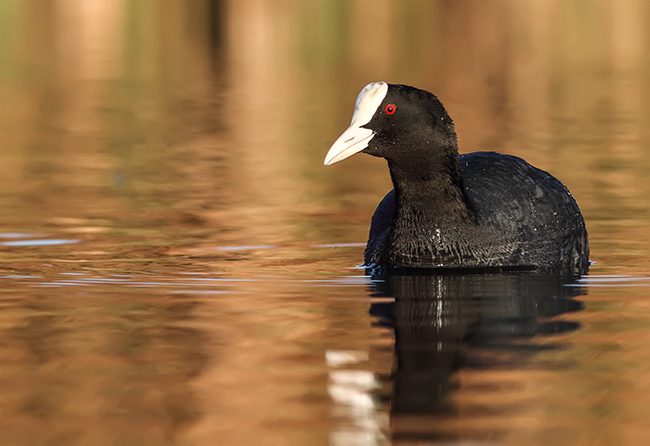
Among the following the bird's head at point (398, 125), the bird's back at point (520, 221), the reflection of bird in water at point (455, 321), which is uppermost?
the bird's head at point (398, 125)

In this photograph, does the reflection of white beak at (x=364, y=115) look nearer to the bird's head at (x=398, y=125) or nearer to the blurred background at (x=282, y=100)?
the bird's head at (x=398, y=125)

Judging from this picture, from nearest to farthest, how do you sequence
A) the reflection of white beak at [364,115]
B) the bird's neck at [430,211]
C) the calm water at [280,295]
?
1. the calm water at [280,295]
2. the reflection of white beak at [364,115]
3. the bird's neck at [430,211]

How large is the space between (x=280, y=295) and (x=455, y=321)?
1.38 meters

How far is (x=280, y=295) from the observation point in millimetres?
8172

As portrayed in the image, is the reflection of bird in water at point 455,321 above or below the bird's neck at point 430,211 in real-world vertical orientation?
below

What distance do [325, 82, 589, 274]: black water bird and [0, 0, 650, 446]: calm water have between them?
28cm

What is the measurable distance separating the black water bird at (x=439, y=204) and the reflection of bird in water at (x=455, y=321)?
0.22 m

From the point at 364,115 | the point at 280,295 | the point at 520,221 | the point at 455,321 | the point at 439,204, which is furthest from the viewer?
the point at 520,221

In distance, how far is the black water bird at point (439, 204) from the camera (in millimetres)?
8891

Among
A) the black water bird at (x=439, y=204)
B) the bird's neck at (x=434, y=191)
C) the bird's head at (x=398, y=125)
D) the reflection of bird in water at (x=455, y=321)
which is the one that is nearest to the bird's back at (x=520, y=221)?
the black water bird at (x=439, y=204)

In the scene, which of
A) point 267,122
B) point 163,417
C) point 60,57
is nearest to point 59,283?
point 163,417

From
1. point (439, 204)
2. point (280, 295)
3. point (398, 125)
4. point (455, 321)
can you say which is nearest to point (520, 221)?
point (439, 204)

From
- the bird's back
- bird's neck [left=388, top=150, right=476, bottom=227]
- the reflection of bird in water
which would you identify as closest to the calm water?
the reflection of bird in water

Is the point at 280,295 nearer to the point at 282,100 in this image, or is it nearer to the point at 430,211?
the point at 430,211
